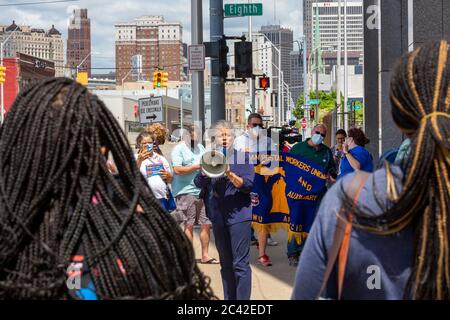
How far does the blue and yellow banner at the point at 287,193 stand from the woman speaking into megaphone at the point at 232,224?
228 cm

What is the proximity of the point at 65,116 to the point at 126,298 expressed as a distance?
0.59 metres

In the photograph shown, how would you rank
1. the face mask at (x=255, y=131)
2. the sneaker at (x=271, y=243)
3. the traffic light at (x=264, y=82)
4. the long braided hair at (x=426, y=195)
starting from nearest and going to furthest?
the long braided hair at (x=426, y=195) < the face mask at (x=255, y=131) < the sneaker at (x=271, y=243) < the traffic light at (x=264, y=82)

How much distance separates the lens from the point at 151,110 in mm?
16938

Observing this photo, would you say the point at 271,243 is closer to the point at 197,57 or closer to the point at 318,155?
the point at 318,155

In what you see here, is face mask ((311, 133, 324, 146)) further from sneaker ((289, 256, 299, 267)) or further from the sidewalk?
the sidewalk

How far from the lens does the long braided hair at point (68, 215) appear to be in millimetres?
2324

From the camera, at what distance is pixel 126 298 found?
2328 mm

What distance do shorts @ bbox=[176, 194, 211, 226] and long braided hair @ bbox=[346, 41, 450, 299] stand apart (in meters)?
7.54

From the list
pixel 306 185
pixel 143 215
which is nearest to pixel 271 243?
pixel 306 185

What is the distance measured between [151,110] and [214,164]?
34.6 ft

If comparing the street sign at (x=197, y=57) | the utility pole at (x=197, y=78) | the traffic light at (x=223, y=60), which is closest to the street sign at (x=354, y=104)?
the utility pole at (x=197, y=78)

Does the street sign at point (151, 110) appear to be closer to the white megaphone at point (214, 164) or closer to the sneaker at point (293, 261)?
the sneaker at point (293, 261)
